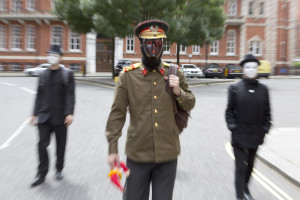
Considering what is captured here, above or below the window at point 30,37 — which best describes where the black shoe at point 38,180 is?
below

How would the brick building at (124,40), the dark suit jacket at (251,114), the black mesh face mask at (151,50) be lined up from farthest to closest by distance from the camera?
the brick building at (124,40)
the dark suit jacket at (251,114)
the black mesh face mask at (151,50)

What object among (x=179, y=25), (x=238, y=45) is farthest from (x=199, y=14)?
(x=238, y=45)

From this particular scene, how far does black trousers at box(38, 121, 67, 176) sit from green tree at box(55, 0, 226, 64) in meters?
15.8

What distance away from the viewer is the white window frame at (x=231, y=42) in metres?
39.9

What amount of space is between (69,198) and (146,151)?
65.8 inches

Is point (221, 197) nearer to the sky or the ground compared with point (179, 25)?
nearer to the ground

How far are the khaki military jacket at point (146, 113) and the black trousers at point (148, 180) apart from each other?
7 cm

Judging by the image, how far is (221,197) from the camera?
3.55 meters

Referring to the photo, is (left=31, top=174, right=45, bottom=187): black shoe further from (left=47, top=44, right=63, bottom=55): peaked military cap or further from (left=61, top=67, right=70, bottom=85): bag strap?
(left=47, top=44, right=63, bottom=55): peaked military cap

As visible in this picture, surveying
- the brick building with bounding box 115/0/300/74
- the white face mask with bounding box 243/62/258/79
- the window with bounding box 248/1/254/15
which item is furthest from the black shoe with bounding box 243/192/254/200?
the window with bounding box 248/1/254/15

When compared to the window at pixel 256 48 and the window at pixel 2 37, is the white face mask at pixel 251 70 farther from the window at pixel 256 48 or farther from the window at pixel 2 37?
the window at pixel 2 37

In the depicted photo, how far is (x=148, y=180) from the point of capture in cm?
234

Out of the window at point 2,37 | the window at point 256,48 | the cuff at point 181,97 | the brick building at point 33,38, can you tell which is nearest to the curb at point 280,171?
the cuff at point 181,97

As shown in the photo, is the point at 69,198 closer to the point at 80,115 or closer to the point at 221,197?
the point at 221,197
